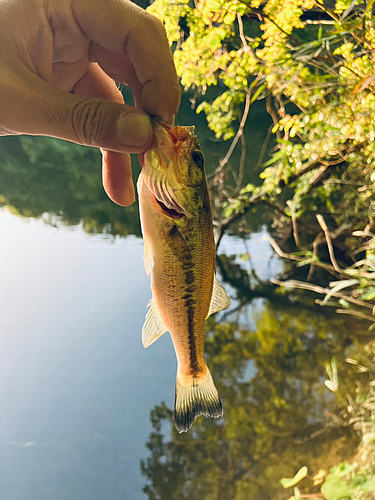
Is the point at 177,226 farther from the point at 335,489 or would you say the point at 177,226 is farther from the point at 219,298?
the point at 335,489

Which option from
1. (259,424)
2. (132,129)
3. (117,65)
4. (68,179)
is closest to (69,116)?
(132,129)

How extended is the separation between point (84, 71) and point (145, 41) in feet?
0.88

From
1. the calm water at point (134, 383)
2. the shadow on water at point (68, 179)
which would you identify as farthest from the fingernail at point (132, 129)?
the shadow on water at point (68, 179)

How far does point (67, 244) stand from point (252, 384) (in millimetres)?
2986

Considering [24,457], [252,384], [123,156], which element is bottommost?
[24,457]

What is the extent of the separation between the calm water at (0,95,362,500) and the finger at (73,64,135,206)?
1.81 m

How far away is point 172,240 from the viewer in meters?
0.70

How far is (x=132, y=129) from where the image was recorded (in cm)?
68

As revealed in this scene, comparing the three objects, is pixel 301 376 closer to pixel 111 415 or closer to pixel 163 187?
pixel 111 415

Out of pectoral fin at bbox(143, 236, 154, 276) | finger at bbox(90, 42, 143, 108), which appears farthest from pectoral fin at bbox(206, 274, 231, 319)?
finger at bbox(90, 42, 143, 108)

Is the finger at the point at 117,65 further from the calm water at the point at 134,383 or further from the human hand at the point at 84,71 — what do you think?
the calm water at the point at 134,383

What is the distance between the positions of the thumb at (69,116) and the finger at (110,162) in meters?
0.27

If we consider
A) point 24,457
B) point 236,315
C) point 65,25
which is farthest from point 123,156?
point 236,315

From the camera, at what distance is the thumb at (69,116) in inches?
26.2
